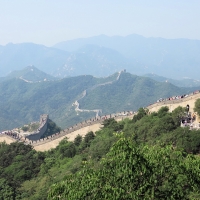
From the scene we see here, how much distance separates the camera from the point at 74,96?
146375 millimetres

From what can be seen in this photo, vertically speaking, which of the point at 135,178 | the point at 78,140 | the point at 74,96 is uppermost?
the point at 74,96

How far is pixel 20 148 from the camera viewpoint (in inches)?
1166

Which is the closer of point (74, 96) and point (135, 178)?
point (135, 178)

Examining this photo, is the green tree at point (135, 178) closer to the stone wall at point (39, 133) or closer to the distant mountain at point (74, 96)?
the stone wall at point (39, 133)

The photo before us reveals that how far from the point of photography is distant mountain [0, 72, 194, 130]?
383ft

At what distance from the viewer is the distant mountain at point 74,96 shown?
11688cm

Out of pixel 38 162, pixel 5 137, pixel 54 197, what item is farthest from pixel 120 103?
pixel 54 197

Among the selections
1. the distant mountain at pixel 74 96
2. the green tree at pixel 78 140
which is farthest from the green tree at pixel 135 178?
the distant mountain at pixel 74 96

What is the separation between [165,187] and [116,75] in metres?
137

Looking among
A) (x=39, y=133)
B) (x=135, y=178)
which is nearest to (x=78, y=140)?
(x=39, y=133)

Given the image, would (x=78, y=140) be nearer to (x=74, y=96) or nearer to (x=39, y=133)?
(x=39, y=133)

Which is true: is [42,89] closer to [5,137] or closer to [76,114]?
[76,114]

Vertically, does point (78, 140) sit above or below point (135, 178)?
below

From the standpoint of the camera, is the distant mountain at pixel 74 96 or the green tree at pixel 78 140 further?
the distant mountain at pixel 74 96
